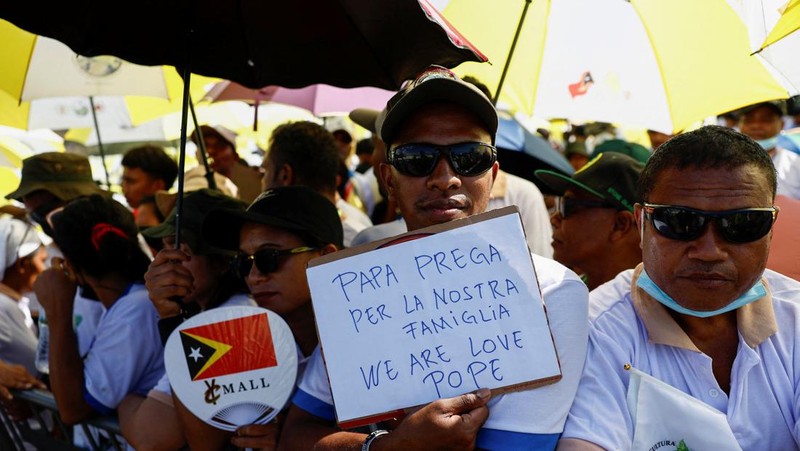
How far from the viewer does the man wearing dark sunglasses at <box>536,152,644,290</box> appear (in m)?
3.86

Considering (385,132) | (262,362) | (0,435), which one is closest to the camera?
(385,132)

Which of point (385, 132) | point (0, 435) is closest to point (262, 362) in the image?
point (385, 132)

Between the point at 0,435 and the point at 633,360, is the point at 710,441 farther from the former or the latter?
the point at 0,435

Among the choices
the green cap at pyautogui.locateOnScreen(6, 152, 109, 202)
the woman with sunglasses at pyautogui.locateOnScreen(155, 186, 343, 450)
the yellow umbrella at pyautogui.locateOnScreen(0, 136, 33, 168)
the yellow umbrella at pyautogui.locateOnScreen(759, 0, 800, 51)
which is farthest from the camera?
the yellow umbrella at pyautogui.locateOnScreen(0, 136, 33, 168)

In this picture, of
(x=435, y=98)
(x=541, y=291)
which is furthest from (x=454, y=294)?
(x=435, y=98)

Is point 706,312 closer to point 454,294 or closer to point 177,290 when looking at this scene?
point 454,294

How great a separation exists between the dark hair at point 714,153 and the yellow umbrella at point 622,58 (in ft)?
5.51

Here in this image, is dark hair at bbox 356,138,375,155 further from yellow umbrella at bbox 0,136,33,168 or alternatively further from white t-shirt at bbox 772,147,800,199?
white t-shirt at bbox 772,147,800,199

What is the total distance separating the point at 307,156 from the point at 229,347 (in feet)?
6.79

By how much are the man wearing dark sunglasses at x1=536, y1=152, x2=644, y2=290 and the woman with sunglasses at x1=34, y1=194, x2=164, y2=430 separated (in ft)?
6.45

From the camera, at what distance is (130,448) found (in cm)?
363

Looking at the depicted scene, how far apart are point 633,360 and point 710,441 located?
289 millimetres

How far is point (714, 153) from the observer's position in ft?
7.75

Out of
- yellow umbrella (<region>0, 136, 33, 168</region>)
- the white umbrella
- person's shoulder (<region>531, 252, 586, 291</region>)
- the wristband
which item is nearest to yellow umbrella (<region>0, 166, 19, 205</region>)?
yellow umbrella (<region>0, 136, 33, 168</region>)
